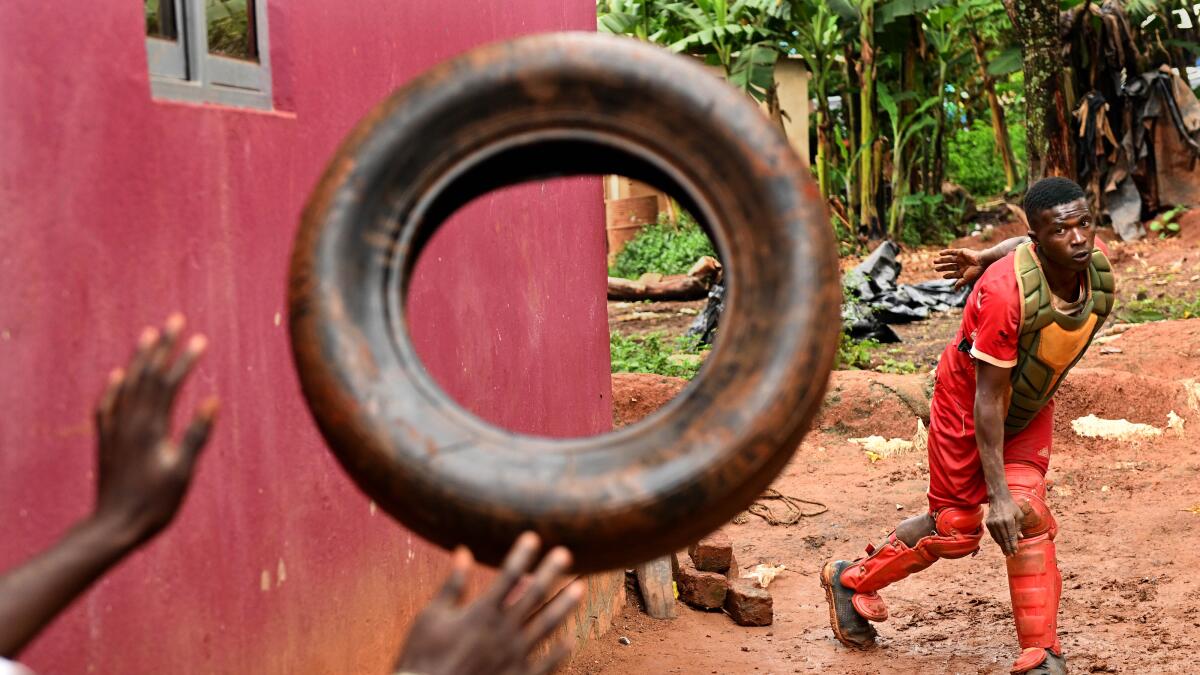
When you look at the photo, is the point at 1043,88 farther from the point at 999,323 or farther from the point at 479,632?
the point at 479,632

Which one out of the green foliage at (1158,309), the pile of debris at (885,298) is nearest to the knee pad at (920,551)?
the pile of debris at (885,298)

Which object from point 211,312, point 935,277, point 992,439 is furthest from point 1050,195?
point 935,277

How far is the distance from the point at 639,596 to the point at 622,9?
1134 centimetres

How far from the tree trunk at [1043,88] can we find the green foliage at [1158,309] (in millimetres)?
3167

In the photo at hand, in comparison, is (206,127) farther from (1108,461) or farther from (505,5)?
(1108,461)

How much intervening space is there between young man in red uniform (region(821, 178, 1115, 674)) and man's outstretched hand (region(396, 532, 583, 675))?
3.22m

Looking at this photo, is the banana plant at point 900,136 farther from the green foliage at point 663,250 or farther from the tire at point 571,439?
the tire at point 571,439

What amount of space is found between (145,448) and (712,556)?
→ 4.44 metres

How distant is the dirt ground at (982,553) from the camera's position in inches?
203

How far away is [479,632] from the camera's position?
5.33 feet

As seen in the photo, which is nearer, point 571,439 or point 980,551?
point 571,439

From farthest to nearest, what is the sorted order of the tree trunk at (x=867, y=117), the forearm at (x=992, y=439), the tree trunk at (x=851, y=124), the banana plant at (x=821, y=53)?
1. the tree trunk at (x=851, y=124)
2. the banana plant at (x=821, y=53)
3. the tree trunk at (x=867, y=117)
4. the forearm at (x=992, y=439)

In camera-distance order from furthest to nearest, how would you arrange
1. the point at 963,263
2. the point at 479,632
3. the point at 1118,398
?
the point at 1118,398, the point at 963,263, the point at 479,632

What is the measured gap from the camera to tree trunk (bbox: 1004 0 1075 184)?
45.4 feet
